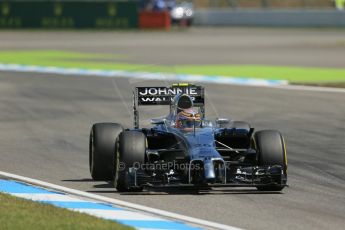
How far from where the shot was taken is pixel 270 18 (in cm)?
6125

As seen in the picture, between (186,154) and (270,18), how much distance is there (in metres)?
50.2

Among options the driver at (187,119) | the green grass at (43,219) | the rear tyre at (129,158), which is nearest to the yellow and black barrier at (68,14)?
the driver at (187,119)

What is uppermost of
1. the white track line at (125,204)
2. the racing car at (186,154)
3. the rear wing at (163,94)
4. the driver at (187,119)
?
the rear wing at (163,94)

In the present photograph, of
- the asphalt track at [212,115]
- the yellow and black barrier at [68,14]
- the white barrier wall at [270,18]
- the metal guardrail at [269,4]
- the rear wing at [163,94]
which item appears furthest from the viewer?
the metal guardrail at [269,4]

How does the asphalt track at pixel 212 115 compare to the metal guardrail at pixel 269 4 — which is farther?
the metal guardrail at pixel 269 4

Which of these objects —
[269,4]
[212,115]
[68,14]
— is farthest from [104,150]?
[269,4]

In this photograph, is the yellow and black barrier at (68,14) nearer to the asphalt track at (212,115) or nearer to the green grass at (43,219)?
the asphalt track at (212,115)

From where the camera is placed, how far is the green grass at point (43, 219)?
372 inches

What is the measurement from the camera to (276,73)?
30.8m

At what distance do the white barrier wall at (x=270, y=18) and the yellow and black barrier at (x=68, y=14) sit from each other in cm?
777

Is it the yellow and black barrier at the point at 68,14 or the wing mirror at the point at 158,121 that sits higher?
the wing mirror at the point at 158,121

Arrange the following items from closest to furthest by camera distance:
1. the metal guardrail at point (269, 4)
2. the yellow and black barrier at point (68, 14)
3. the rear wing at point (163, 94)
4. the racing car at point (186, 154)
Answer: the racing car at point (186, 154), the rear wing at point (163, 94), the yellow and black barrier at point (68, 14), the metal guardrail at point (269, 4)

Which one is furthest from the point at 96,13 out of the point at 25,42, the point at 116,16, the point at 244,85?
the point at 244,85

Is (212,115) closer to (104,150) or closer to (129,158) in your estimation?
(104,150)
